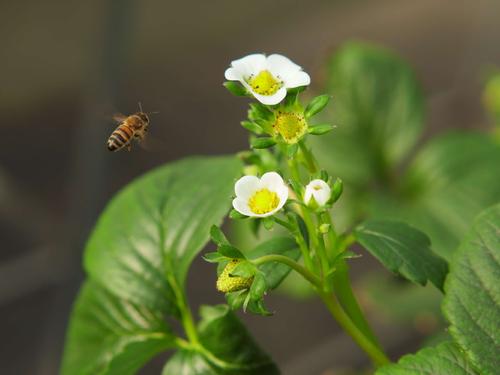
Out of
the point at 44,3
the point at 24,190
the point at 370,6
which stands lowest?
the point at 370,6

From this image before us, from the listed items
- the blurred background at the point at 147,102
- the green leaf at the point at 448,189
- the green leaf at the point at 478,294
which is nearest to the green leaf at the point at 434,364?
the green leaf at the point at 478,294

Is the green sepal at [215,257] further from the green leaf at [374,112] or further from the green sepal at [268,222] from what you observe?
the green leaf at [374,112]

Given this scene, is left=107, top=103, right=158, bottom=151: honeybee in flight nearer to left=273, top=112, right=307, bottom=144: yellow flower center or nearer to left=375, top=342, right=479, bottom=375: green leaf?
left=273, top=112, right=307, bottom=144: yellow flower center

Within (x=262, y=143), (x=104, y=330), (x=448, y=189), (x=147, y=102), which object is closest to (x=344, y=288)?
(x=262, y=143)

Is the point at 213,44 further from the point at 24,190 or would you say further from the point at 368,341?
the point at 368,341

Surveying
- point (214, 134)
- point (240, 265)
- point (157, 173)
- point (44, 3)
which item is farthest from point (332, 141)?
point (44, 3)

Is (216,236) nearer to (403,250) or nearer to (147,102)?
(403,250)
